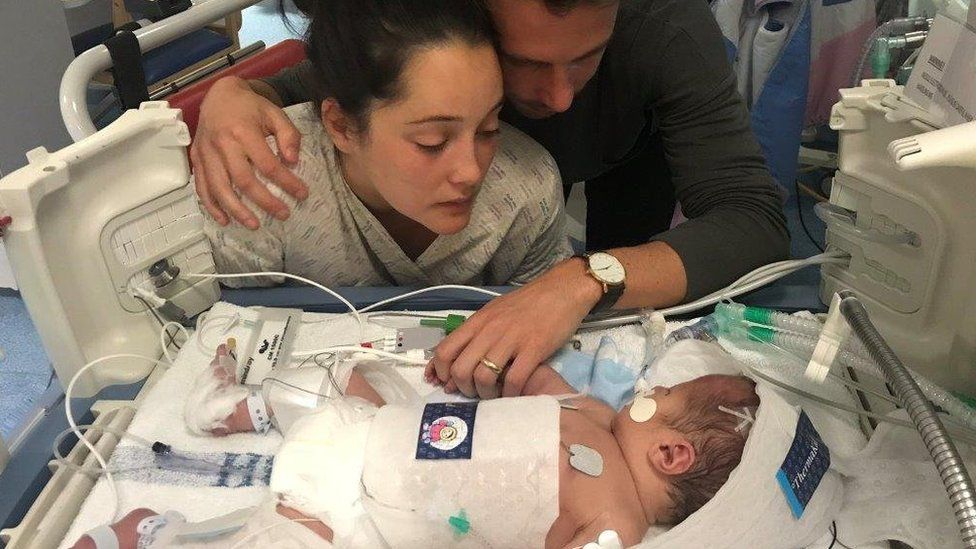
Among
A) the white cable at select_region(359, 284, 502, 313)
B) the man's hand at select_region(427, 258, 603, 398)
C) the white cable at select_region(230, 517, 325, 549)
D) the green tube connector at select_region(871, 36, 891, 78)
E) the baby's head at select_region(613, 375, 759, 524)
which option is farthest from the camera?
the green tube connector at select_region(871, 36, 891, 78)

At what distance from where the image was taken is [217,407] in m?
1.09

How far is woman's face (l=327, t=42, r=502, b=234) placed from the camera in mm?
1066

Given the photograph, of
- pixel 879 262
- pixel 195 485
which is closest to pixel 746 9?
pixel 879 262

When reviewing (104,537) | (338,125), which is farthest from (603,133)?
(104,537)

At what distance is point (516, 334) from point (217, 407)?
1.45ft

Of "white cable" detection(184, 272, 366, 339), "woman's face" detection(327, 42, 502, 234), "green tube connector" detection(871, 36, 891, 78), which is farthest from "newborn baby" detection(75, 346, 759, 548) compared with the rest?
"green tube connector" detection(871, 36, 891, 78)

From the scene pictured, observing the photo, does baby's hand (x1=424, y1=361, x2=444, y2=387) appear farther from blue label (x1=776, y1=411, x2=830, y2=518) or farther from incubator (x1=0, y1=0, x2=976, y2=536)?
blue label (x1=776, y1=411, x2=830, y2=518)

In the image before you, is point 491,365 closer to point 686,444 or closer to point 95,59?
point 686,444

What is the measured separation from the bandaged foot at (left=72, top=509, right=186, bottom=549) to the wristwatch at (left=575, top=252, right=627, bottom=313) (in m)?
0.66

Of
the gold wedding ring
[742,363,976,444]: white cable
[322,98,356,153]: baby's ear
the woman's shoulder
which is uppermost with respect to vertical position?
[322,98,356,153]: baby's ear

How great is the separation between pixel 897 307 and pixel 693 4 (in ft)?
2.04

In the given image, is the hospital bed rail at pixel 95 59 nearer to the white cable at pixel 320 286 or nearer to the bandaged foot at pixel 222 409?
the white cable at pixel 320 286

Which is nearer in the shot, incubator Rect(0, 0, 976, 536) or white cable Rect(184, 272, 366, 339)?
incubator Rect(0, 0, 976, 536)

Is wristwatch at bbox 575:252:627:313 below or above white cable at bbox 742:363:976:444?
above
